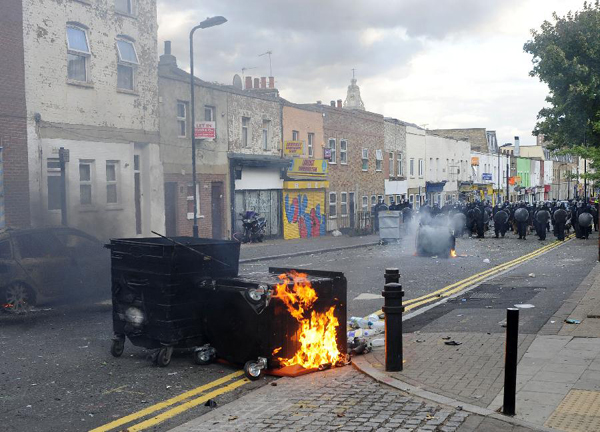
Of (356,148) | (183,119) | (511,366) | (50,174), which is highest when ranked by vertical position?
(183,119)

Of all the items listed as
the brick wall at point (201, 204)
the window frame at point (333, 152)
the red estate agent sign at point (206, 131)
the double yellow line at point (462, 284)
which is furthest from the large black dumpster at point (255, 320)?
the window frame at point (333, 152)

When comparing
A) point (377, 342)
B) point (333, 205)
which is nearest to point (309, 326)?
point (377, 342)

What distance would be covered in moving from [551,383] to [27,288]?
8484mm

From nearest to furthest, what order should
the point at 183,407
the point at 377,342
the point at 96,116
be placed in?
the point at 183,407 < the point at 377,342 < the point at 96,116

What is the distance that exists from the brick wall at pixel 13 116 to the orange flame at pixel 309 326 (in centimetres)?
1351

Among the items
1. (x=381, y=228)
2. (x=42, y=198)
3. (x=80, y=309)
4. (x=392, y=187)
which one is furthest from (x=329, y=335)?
(x=392, y=187)

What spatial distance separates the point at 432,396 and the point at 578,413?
1257 mm

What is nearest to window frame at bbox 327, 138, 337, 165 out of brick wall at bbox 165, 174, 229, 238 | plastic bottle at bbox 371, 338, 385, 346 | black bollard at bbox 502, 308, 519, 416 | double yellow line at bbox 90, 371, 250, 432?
brick wall at bbox 165, 174, 229, 238

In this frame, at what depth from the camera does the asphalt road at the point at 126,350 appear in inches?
245

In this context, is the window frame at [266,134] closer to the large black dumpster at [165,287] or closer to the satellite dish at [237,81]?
the satellite dish at [237,81]

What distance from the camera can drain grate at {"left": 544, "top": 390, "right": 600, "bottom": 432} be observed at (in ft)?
18.0

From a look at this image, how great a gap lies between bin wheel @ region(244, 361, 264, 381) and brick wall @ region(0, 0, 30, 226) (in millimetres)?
13726

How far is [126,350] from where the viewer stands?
8.62 meters

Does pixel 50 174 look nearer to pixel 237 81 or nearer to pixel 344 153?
pixel 237 81
